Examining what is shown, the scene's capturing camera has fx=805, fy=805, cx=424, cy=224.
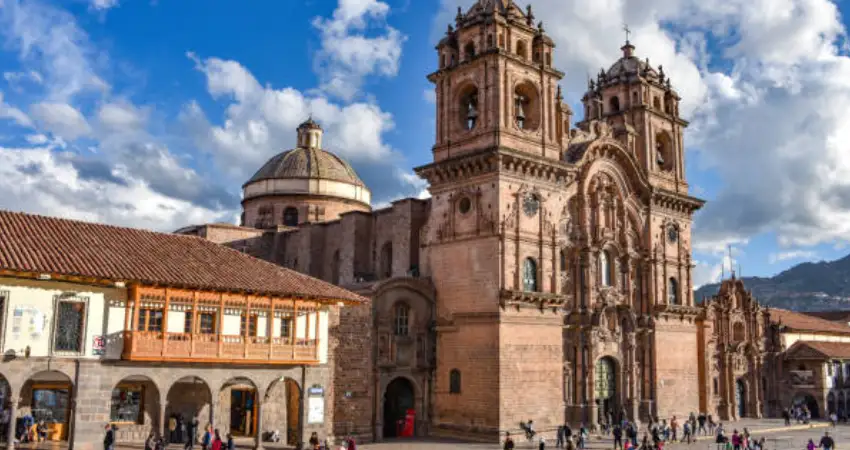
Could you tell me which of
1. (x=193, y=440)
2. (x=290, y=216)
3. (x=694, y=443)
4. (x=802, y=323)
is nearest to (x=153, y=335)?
(x=193, y=440)

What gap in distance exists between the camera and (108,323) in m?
28.4

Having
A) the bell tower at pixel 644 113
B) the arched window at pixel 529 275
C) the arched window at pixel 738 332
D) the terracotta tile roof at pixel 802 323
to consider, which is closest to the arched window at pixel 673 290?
the bell tower at pixel 644 113

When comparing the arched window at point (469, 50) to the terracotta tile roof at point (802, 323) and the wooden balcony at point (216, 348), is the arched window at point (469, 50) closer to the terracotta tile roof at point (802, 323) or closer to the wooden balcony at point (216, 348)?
the wooden balcony at point (216, 348)

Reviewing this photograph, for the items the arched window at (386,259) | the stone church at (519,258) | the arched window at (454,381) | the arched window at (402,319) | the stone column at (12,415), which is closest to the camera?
the stone column at (12,415)

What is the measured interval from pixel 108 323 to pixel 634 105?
3510cm

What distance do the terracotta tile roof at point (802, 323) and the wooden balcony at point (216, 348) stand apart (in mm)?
45247

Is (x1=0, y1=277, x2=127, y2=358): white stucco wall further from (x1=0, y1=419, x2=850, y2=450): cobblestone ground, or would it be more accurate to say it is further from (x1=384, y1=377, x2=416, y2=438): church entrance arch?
(x1=384, y1=377, x2=416, y2=438): church entrance arch

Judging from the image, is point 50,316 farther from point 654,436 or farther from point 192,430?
point 654,436

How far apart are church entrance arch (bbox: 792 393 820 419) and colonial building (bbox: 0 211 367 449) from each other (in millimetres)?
43756

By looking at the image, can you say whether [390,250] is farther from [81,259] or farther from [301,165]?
[81,259]

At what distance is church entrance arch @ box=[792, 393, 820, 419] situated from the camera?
6288 centimetres

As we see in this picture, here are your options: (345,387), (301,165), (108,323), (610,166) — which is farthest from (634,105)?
(108,323)

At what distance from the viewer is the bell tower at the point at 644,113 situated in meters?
50.3

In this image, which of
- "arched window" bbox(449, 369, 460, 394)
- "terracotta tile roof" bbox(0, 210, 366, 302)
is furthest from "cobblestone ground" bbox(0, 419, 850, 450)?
"terracotta tile roof" bbox(0, 210, 366, 302)
